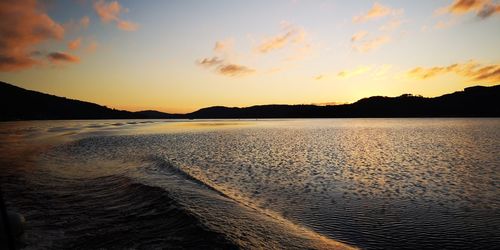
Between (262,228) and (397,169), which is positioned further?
(397,169)

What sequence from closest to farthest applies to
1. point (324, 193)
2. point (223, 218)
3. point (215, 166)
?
point (223, 218)
point (324, 193)
point (215, 166)

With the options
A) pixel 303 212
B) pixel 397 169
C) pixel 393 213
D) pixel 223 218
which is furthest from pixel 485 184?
pixel 223 218

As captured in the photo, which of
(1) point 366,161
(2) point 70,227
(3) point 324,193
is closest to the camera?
(2) point 70,227

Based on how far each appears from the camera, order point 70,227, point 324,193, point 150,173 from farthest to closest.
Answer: point 150,173 < point 324,193 < point 70,227

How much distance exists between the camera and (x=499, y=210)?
13.6 metres

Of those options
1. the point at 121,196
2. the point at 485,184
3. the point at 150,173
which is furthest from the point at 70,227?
the point at 485,184

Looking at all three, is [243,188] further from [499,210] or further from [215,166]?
[499,210]

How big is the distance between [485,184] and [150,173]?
22166 mm

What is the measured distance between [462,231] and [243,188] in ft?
35.3

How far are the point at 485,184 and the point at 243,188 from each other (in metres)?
14.9

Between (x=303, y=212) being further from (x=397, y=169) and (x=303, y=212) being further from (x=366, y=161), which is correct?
(x=366, y=161)

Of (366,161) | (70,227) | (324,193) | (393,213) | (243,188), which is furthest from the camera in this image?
(366,161)

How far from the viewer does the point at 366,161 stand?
29391mm

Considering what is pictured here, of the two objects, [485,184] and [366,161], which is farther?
[366,161]
